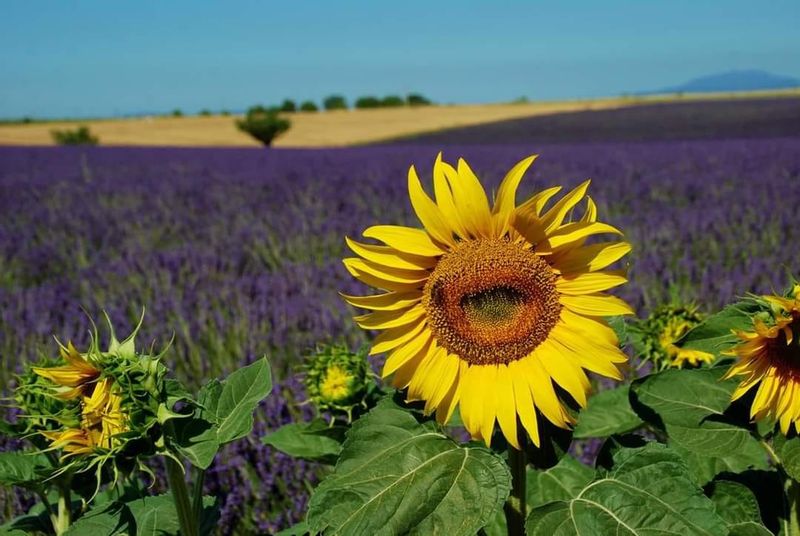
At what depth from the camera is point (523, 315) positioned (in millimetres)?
1032

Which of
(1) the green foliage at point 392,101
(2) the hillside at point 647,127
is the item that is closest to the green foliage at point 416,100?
(1) the green foliage at point 392,101

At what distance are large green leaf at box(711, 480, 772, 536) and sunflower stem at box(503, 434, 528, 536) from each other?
0.27 metres

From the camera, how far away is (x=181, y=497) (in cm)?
107

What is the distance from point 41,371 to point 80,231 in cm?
495

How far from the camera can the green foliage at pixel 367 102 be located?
65.4 metres

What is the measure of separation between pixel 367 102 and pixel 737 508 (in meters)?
66.1

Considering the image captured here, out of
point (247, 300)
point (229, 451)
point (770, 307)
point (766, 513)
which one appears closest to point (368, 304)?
point (770, 307)

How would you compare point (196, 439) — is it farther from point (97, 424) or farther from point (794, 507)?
point (794, 507)

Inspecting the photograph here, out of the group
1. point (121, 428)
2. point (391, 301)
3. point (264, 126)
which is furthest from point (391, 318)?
point (264, 126)

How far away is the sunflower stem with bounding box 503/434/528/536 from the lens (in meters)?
1.07

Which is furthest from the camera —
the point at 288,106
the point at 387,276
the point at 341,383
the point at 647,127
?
the point at 288,106

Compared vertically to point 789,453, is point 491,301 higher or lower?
higher

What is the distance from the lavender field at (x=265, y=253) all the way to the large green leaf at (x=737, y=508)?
0.34 m

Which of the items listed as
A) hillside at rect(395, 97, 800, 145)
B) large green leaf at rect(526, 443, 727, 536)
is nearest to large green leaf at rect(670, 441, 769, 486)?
large green leaf at rect(526, 443, 727, 536)
